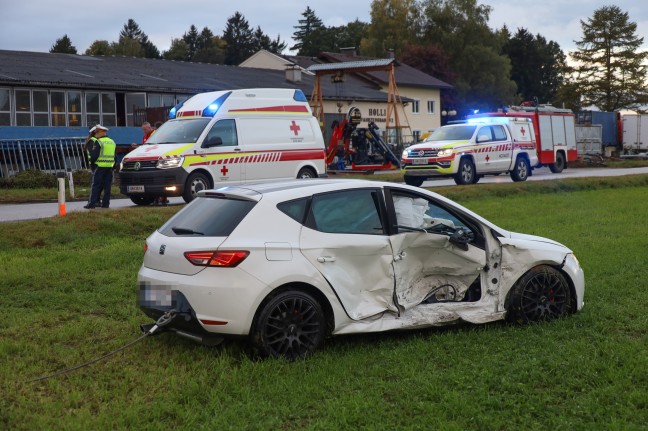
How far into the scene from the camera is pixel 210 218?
6.71 m

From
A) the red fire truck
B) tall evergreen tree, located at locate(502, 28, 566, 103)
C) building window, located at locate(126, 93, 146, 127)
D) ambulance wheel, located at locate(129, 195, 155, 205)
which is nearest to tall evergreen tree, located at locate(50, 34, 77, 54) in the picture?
tall evergreen tree, located at locate(502, 28, 566, 103)

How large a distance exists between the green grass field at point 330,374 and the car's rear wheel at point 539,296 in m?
0.15

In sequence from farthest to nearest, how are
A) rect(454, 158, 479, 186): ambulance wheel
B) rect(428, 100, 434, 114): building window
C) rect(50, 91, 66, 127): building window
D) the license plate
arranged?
rect(428, 100, 434, 114): building window, rect(50, 91, 66, 127): building window, rect(454, 158, 479, 186): ambulance wheel, the license plate

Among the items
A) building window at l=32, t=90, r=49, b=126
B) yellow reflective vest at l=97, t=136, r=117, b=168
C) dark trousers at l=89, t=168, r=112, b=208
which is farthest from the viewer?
building window at l=32, t=90, r=49, b=126

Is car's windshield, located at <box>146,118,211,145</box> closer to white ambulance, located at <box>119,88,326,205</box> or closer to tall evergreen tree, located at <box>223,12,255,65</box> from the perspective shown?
white ambulance, located at <box>119,88,326,205</box>

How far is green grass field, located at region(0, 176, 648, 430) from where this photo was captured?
5.24m

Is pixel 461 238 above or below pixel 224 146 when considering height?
below

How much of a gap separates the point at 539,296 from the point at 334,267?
205 centimetres

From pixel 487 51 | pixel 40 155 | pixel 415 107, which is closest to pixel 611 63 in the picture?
pixel 487 51

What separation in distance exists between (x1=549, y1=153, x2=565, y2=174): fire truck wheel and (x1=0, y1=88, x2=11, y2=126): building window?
22807mm

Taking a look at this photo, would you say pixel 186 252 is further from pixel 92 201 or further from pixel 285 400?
pixel 92 201

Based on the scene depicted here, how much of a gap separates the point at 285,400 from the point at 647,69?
8065cm

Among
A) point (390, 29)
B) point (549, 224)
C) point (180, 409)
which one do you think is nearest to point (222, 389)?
point (180, 409)

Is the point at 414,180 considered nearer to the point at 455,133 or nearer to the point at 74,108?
the point at 455,133
